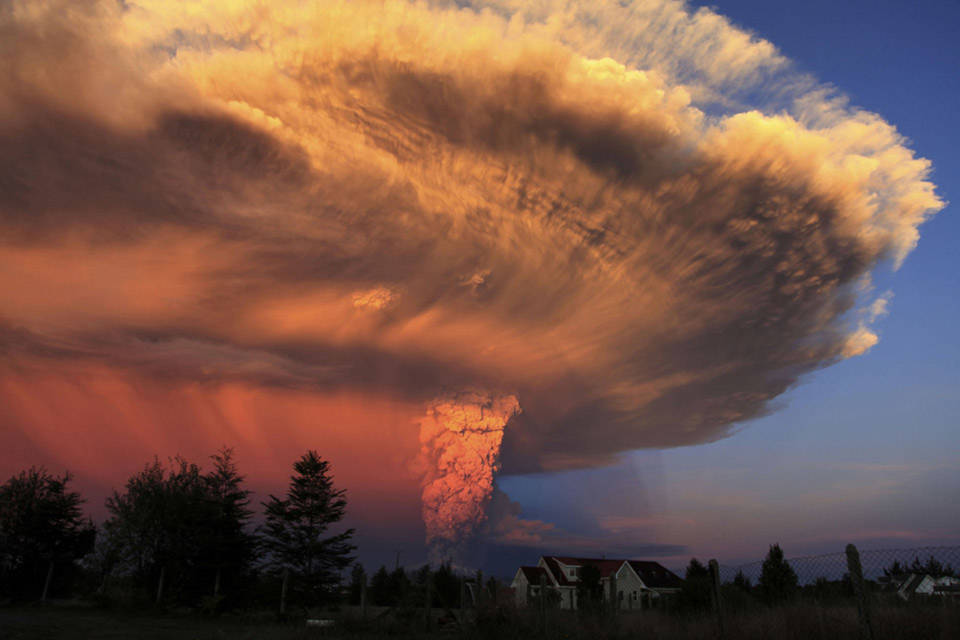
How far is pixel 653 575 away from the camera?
66.1m

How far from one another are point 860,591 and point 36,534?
49.5 m

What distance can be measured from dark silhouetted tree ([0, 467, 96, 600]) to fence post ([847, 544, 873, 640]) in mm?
46721

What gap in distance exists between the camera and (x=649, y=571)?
6675 cm

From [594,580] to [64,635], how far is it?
156ft

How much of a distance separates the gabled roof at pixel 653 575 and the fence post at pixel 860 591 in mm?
59823

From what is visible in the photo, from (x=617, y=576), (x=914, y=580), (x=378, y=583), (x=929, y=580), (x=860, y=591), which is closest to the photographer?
(x=860, y=591)

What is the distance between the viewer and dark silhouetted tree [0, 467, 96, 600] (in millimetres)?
39656

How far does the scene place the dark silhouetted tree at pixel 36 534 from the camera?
130ft

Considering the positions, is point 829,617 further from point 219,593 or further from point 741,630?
point 219,593

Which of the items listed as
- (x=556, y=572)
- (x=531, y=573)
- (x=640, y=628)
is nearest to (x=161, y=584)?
(x=640, y=628)

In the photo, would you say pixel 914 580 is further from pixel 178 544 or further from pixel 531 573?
pixel 531 573

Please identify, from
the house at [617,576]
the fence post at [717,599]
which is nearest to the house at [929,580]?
the fence post at [717,599]

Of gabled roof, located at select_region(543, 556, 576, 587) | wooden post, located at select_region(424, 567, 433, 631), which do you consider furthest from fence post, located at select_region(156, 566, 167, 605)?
gabled roof, located at select_region(543, 556, 576, 587)

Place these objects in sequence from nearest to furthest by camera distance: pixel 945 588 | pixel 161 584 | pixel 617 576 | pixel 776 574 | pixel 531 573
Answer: pixel 945 588 → pixel 776 574 → pixel 161 584 → pixel 617 576 → pixel 531 573
